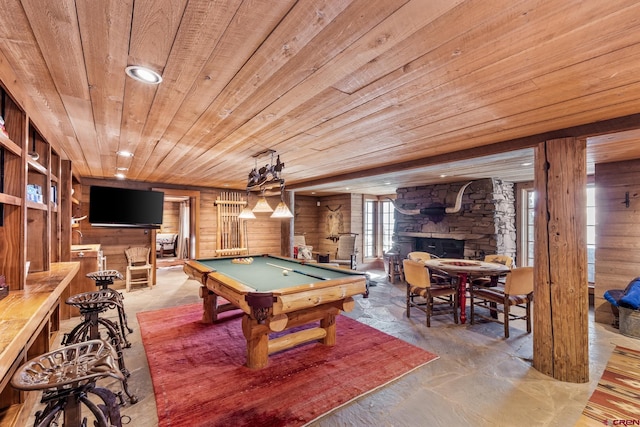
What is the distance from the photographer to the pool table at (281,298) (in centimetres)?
243

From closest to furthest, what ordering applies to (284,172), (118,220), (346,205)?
(284,172) < (118,220) < (346,205)

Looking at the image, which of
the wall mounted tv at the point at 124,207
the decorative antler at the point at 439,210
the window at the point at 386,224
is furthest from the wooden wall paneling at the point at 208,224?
the window at the point at 386,224

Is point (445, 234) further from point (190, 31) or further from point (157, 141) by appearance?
point (190, 31)

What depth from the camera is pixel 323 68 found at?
150cm

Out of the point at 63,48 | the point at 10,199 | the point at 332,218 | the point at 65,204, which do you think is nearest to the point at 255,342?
the point at 10,199

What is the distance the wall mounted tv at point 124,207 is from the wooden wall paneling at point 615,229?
25.1 feet

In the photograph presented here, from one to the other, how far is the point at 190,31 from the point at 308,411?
8.08 feet

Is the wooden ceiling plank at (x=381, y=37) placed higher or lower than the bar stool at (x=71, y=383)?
higher

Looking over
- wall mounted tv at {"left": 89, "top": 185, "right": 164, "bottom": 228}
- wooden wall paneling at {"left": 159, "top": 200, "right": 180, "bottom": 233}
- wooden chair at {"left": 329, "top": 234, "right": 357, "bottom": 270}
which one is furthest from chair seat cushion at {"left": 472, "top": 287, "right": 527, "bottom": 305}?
wooden wall paneling at {"left": 159, "top": 200, "right": 180, "bottom": 233}

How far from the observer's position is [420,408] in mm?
2172

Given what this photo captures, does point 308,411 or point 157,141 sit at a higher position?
point 157,141

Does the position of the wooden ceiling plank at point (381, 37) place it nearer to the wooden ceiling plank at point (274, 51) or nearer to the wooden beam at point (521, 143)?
the wooden ceiling plank at point (274, 51)

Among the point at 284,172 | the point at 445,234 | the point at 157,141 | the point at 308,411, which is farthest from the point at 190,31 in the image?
the point at 445,234

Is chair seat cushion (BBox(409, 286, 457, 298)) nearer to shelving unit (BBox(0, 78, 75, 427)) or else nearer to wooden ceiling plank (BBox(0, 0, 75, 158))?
shelving unit (BBox(0, 78, 75, 427))
